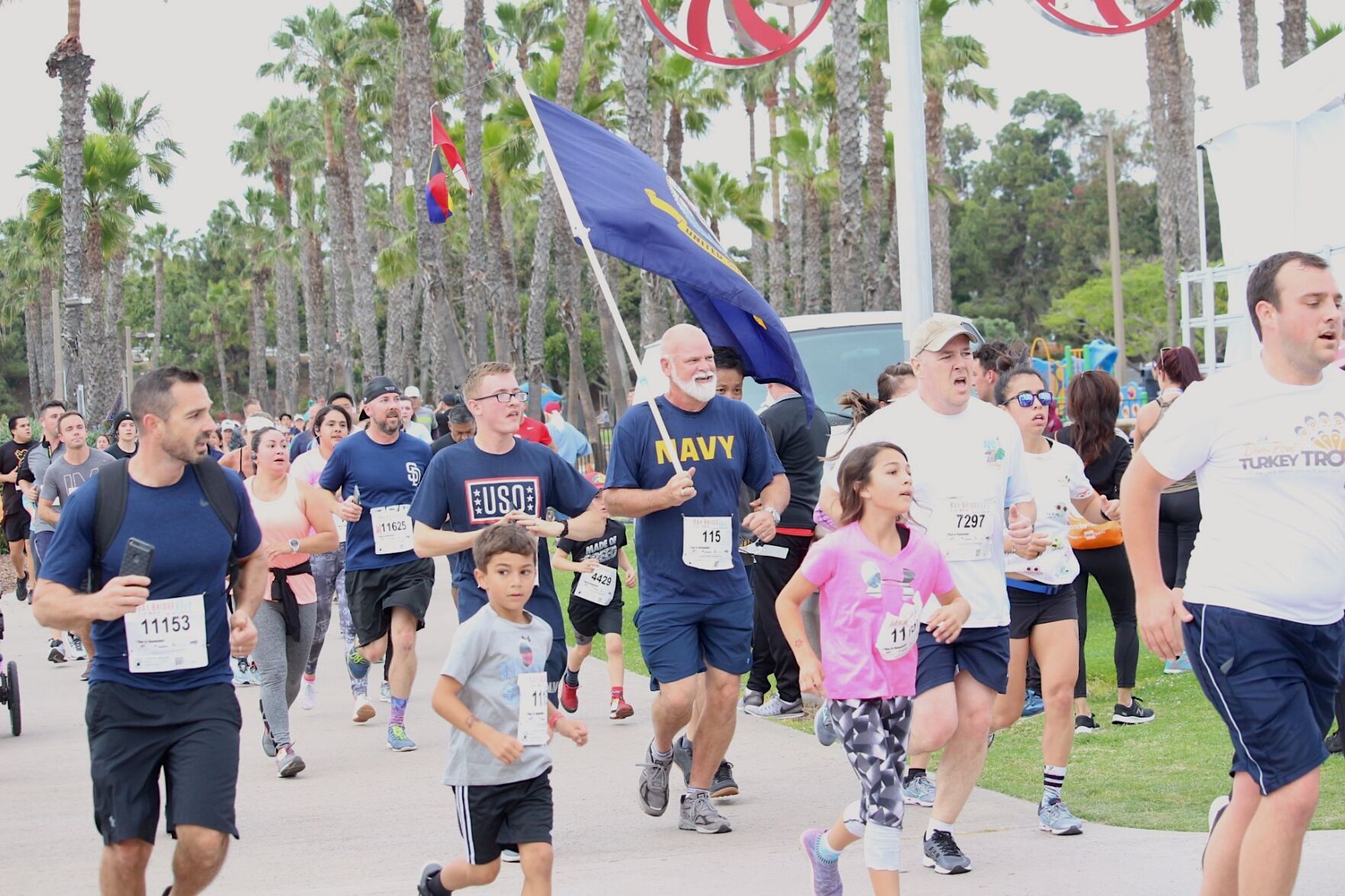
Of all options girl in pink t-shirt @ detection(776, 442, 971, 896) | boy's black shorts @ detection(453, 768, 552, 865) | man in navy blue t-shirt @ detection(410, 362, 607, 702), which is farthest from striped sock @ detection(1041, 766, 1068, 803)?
boy's black shorts @ detection(453, 768, 552, 865)

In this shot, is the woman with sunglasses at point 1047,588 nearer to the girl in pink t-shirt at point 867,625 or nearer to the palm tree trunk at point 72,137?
the girl in pink t-shirt at point 867,625

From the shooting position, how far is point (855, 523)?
17.9 feet

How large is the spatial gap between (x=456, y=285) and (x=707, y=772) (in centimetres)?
6801

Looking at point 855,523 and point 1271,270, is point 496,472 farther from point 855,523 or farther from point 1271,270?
point 1271,270

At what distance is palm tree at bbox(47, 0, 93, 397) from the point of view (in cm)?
2867

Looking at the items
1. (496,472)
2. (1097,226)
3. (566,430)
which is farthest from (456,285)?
(496,472)

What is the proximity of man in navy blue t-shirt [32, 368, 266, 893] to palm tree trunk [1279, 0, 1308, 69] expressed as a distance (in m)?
26.4

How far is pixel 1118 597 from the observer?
8750mm

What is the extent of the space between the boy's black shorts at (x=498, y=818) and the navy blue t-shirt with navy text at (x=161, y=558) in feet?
3.04

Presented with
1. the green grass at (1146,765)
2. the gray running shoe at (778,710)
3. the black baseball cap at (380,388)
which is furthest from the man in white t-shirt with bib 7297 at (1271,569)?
the black baseball cap at (380,388)

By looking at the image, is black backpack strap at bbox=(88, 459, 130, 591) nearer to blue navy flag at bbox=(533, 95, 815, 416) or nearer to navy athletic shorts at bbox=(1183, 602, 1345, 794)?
blue navy flag at bbox=(533, 95, 815, 416)

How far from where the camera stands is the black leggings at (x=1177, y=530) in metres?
9.51

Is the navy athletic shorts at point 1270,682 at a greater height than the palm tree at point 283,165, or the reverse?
the palm tree at point 283,165

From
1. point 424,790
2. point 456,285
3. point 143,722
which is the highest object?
point 456,285
